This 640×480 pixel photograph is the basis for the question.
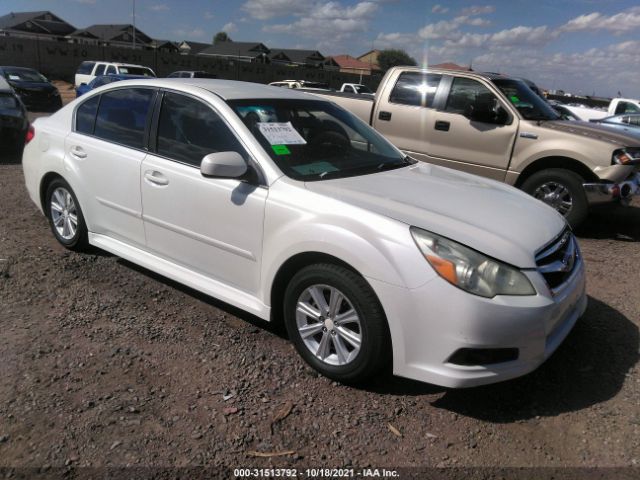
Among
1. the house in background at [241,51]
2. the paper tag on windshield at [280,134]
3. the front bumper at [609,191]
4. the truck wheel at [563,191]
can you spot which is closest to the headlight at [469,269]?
the paper tag on windshield at [280,134]

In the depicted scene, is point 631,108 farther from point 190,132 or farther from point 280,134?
point 190,132

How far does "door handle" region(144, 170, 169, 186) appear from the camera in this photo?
3.64m

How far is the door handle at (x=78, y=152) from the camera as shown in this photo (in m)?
4.32

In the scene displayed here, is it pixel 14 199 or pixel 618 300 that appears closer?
pixel 618 300

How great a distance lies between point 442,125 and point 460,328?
4.91m

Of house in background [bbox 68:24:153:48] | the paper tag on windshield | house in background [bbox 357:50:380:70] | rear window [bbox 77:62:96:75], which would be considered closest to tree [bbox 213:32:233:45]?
house in background [bbox 357:50:380:70]

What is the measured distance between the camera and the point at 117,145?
4074mm

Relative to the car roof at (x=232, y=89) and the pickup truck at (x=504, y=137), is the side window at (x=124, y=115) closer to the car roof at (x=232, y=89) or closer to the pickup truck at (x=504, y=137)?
the car roof at (x=232, y=89)

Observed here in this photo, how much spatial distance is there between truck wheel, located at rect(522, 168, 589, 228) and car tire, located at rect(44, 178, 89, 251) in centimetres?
496

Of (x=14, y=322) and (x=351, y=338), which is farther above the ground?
(x=351, y=338)

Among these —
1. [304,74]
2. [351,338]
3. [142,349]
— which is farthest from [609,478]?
[304,74]

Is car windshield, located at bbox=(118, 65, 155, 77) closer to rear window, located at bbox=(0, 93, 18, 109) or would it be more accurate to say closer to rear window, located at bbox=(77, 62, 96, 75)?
rear window, located at bbox=(77, 62, 96, 75)

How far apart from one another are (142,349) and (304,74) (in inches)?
1709

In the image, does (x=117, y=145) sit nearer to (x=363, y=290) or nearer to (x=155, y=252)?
(x=155, y=252)
